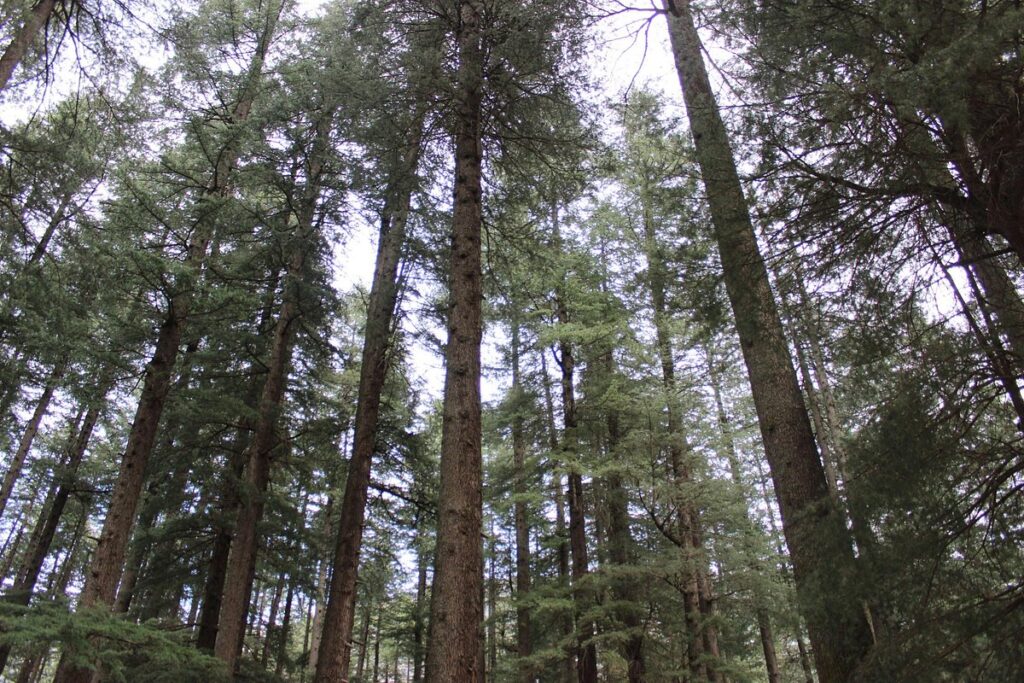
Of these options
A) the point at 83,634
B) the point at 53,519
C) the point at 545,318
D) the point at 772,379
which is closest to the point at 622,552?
the point at 545,318

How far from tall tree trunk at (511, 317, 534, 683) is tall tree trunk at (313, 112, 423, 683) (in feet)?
8.31

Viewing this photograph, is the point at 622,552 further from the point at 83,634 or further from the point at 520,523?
the point at 83,634

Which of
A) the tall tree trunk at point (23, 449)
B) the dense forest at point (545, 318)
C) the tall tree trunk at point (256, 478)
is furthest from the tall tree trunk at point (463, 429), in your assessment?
the tall tree trunk at point (23, 449)

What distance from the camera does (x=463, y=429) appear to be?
17.3 feet

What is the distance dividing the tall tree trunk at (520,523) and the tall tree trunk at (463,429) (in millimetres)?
4590

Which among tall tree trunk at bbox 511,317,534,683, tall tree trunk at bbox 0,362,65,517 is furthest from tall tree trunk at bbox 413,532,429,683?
tall tree trunk at bbox 0,362,65,517

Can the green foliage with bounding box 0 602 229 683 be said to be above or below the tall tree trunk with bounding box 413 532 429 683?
below

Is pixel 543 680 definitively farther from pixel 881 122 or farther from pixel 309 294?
pixel 881 122

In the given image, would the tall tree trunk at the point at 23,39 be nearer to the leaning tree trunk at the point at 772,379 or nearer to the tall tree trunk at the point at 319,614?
the leaning tree trunk at the point at 772,379

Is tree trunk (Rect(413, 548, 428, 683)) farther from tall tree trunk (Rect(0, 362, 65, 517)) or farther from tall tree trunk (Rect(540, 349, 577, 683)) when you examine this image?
tall tree trunk (Rect(0, 362, 65, 517))

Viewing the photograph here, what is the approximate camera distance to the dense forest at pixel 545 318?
3428 mm

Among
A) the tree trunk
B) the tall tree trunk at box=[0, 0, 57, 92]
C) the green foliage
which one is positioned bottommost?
the green foliage

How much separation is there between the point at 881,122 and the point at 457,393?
3.98m

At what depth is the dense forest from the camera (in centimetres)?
343
